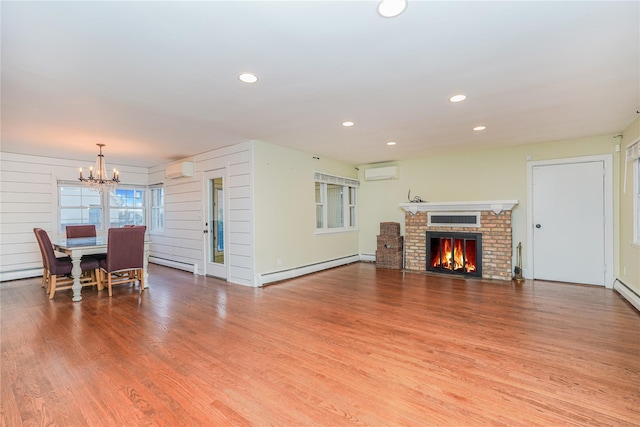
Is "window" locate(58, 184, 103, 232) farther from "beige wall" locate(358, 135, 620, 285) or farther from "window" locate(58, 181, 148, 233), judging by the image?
"beige wall" locate(358, 135, 620, 285)

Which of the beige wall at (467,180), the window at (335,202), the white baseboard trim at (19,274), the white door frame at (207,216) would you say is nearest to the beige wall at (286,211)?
the window at (335,202)

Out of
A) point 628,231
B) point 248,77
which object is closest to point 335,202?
point 248,77

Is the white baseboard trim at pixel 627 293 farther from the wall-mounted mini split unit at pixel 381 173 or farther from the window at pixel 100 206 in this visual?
the window at pixel 100 206

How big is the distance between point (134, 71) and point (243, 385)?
267 centimetres

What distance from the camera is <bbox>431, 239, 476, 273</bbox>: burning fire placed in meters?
5.68

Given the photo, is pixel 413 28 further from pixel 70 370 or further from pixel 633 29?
pixel 70 370

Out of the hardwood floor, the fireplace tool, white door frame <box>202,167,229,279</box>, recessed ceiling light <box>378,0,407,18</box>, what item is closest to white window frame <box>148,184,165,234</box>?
white door frame <box>202,167,229,279</box>

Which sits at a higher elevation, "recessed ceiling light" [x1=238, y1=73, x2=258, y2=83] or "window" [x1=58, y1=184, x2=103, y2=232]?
"recessed ceiling light" [x1=238, y1=73, x2=258, y2=83]

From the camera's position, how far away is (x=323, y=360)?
2473mm

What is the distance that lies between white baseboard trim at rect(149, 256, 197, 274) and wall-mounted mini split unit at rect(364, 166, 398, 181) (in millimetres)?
4345

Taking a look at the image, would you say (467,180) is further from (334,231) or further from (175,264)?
(175,264)

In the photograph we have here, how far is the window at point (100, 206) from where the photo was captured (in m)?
6.33

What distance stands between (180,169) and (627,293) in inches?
297

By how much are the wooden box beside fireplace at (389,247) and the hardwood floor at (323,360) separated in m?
2.09
